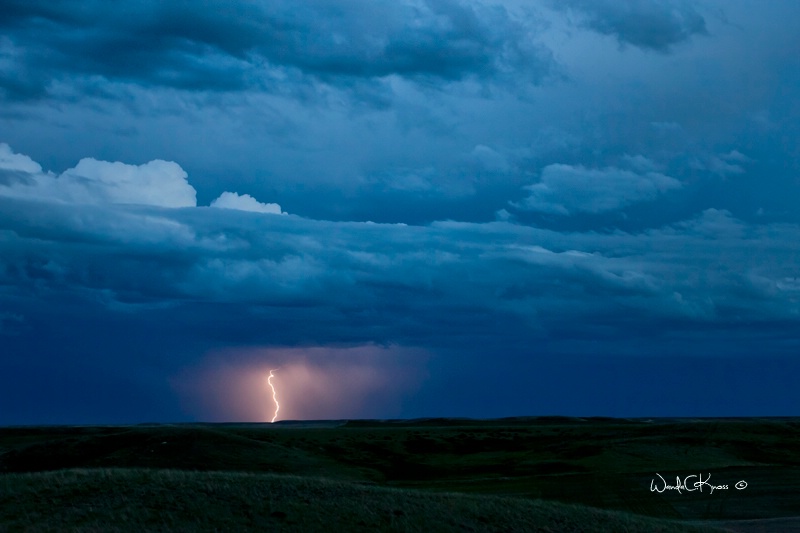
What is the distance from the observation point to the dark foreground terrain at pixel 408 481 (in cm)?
2909

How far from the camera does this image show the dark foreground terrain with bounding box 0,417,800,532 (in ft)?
95.5

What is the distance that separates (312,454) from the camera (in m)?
78.8

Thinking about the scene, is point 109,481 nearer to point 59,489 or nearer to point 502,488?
point 59,489

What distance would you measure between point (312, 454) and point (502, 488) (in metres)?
30.2

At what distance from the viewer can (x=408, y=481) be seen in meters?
62.0
